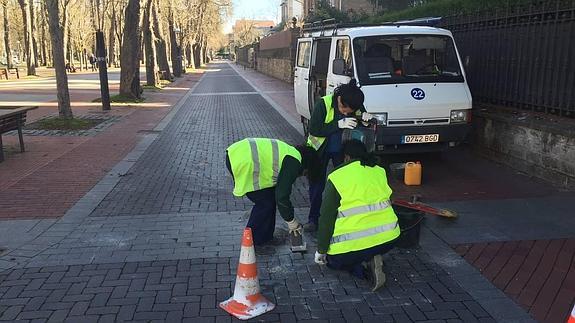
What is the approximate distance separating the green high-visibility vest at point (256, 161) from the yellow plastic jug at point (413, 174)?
10.7 feet

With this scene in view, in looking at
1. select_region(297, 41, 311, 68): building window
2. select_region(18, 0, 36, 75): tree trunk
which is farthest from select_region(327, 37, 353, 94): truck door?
select_region(18, 0, 36, 75): tree trunk

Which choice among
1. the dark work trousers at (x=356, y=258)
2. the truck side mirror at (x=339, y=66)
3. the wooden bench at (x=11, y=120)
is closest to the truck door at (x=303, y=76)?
the truck side mirror at (x=339, y=66)

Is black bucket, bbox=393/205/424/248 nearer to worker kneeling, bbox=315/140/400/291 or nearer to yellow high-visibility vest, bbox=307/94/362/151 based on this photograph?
worker kneeling, bbox=315/140/400/291

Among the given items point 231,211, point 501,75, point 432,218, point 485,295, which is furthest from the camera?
point 501,75

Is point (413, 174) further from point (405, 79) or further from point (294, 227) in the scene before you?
point (294, 227)

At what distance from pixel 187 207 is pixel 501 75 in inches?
230

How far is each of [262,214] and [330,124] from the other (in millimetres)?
1119

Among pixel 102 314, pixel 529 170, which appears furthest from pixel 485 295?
pixel 529 170

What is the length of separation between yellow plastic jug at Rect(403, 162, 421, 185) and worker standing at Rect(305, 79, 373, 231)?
2.28 m

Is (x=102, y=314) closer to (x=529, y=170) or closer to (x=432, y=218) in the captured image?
(x=432, y=218)

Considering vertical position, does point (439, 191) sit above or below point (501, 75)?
below

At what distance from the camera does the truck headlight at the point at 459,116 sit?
7738mm

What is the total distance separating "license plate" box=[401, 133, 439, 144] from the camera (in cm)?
764

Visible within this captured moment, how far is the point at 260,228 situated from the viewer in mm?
5094
